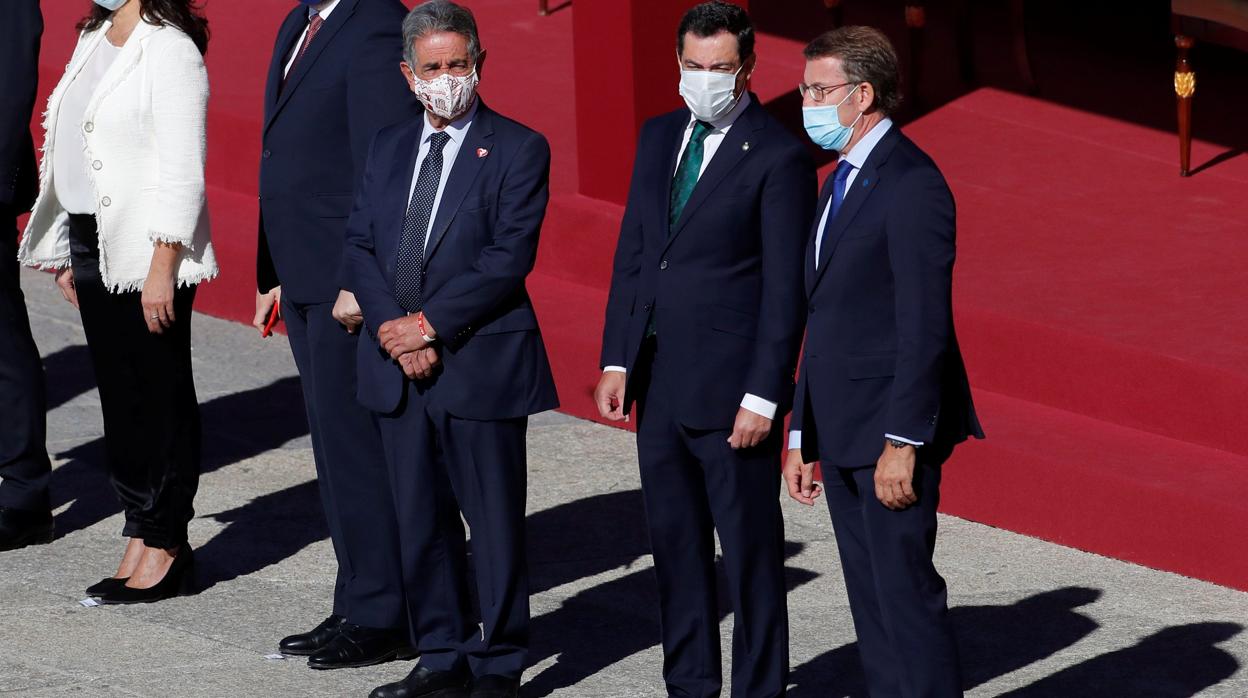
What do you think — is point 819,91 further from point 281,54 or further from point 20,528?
point 20,528

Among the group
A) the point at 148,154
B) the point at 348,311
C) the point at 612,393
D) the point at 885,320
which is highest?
the point at 148,154

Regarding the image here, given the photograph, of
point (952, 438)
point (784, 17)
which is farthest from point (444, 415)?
point (784, 17)

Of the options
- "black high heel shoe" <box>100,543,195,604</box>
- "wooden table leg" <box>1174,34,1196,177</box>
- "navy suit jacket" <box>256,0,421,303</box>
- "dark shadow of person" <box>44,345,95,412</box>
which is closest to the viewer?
"navy suit jacket" <box>256,0,421,303</box>

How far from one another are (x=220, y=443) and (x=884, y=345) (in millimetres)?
3790

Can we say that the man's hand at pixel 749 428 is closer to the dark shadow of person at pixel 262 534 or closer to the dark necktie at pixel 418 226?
the dark necktie at pixel 418 226

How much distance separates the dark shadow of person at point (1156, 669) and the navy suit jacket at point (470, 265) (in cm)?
155

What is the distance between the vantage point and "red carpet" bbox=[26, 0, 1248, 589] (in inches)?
276

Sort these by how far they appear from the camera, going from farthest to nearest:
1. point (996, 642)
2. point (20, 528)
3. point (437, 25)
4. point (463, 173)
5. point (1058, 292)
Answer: point (1058, 292) → point (20, 528) → point (996, 642) → point (463, 173) → point (437, 25)

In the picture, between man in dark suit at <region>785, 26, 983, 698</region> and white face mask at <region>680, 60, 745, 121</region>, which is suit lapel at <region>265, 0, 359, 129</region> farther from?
man in dark suit at <region>785, 26, 983, 698</region>

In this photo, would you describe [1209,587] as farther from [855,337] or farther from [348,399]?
[348,399]

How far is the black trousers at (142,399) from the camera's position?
6.50 m

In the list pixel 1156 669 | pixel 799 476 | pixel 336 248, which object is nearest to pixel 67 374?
pixel 336 248

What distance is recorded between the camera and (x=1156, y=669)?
239 inches

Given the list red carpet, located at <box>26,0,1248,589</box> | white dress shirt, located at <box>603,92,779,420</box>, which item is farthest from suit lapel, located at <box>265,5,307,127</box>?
red carpet, located at <box>26,0,1248,589</box>
